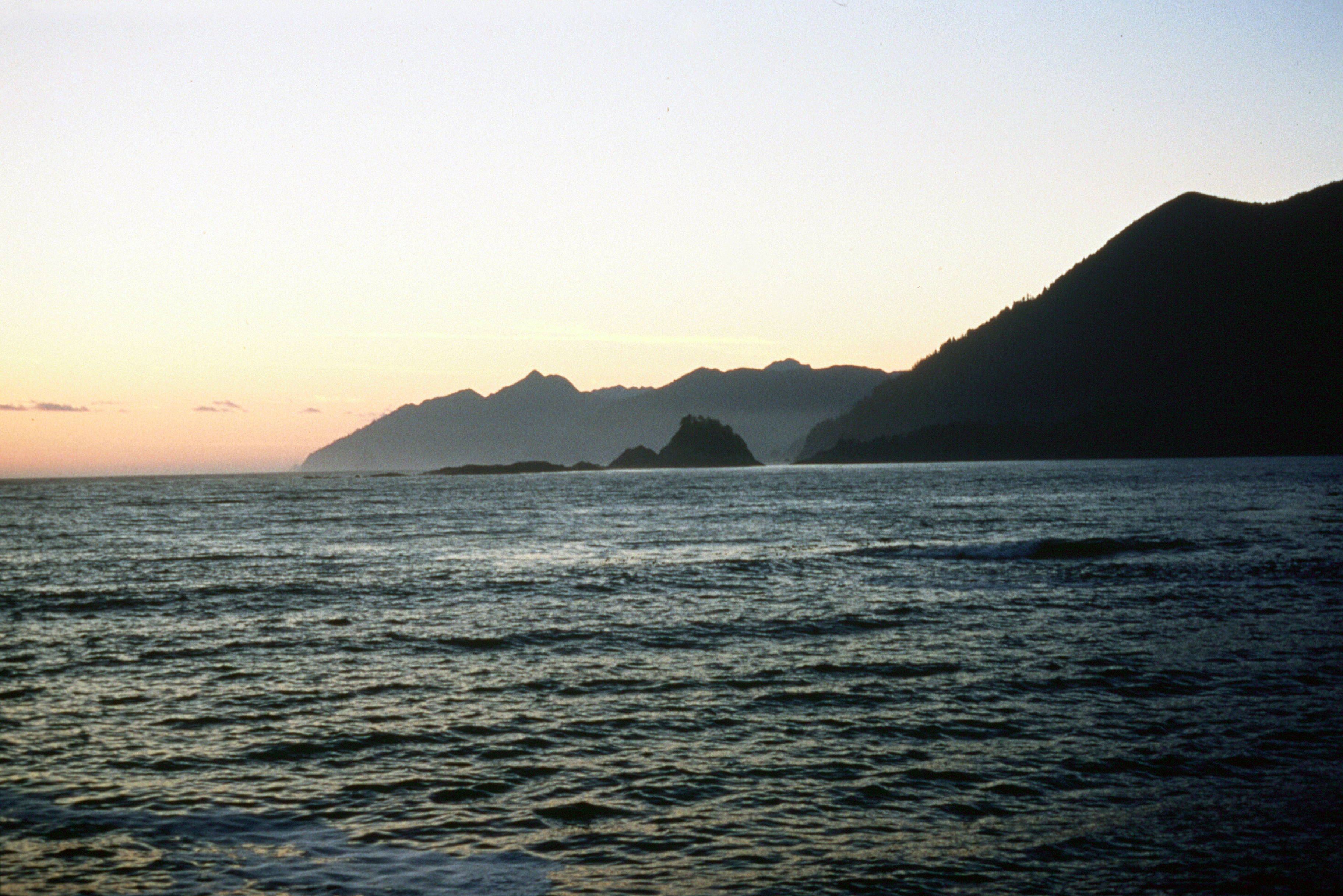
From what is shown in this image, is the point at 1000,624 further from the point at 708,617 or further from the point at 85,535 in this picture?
the point at 85,535

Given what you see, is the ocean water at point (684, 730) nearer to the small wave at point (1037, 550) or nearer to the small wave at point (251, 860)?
the small wave at point (251, 860)

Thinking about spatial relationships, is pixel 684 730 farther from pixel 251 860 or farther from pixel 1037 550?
pixel 1037 550

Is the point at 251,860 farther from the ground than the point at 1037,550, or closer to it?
farther from the ground

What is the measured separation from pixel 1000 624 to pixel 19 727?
25.0 meters

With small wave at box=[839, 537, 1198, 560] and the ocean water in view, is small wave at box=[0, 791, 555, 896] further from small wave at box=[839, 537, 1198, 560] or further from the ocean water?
small wave at box=[839, 537, 1198, 560]

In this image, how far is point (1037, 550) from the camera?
163 feet

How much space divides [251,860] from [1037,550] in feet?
149

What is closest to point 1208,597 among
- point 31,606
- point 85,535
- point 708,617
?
point 708,617

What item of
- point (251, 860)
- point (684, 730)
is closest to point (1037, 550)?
point (684, 730)

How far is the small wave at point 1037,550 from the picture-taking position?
158 ft

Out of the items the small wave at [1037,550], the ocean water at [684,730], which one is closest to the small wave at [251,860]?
the ocean water at [684,730]

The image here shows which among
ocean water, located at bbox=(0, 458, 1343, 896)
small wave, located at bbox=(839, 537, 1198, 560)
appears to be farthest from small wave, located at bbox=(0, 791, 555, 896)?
small wave, located at bbox=(839, 537, 1198, 560)

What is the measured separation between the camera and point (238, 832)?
12695 mm

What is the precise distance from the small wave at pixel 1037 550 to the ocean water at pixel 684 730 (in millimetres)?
3763
